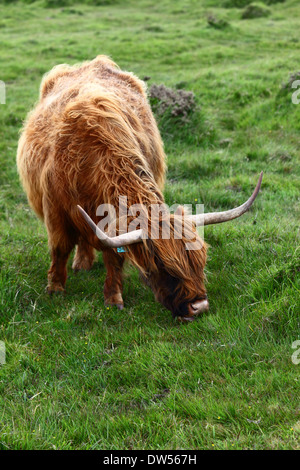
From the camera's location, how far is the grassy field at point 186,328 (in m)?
2.95

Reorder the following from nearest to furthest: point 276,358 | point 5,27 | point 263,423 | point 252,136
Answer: point 263,423, point 276,358, point 252,136, point 5,27

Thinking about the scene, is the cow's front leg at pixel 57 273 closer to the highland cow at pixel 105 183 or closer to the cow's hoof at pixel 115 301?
the highland cow at pixel 105 183

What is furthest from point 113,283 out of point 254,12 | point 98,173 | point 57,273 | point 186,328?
point 254,12

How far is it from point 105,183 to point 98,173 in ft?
0.38

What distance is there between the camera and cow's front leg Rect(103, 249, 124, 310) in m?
4.33

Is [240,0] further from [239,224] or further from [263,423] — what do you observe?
[263,423]

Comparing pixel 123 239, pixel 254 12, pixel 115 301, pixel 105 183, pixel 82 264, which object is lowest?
pixel 82 264

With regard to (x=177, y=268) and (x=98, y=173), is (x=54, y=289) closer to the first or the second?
(x=98, y=173)

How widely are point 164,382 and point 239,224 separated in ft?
7.81

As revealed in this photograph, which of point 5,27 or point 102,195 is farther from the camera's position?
point 5,27

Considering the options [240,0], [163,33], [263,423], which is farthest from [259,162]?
[240,0]

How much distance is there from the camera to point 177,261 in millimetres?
3672

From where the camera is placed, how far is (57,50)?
1427 centimetres

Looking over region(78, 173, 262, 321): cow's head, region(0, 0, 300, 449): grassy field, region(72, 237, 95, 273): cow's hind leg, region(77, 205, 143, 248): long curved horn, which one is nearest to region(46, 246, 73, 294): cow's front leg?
region(0, 0, 300, 449): grassy field
